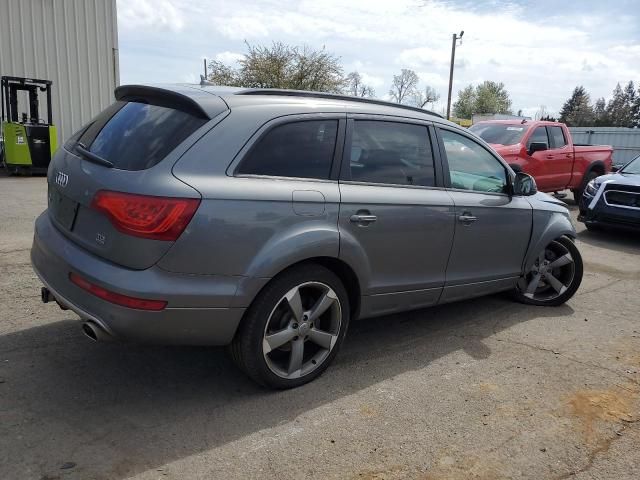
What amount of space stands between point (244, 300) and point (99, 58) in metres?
16.9

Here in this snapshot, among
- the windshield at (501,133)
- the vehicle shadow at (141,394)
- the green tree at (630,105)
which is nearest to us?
the vehicle shadow at (141,394)

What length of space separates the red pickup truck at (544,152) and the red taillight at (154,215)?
8203 millimetres

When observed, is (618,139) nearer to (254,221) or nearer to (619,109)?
(254,221)

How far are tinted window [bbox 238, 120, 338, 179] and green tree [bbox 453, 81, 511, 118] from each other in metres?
85.5

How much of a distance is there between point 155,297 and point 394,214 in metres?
1.63

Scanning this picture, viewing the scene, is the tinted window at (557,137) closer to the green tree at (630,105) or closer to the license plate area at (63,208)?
the license plate area at (63,208)

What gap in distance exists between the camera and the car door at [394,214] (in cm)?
342

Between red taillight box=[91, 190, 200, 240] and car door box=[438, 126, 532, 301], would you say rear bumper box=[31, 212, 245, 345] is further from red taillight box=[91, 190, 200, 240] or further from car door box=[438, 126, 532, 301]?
car door box=[438, 126, 532, 301]

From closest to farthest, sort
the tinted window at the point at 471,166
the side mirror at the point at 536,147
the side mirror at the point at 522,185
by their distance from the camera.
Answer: the tinted window at the point at 471,166 < the side mirror at the point at 522,185 < the side mirror at the point at 536,147

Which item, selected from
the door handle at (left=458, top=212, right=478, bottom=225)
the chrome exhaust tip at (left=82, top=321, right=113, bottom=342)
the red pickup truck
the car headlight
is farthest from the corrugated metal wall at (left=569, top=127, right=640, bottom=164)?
the chrome exhaust tip at (left=82, top=321, right=113, bottom=342)

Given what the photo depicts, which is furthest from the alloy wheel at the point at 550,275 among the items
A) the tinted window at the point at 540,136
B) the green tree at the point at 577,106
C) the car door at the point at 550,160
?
the green tree at the point at 577,106

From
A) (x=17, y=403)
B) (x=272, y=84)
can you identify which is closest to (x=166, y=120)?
(x=17, y=403)

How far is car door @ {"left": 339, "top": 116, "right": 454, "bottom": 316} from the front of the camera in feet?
11.2

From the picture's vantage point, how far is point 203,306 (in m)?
2.83
